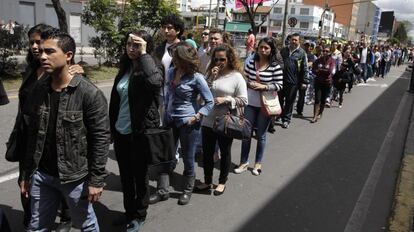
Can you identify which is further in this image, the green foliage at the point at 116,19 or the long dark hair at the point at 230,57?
the green foliage at the point at 116,19

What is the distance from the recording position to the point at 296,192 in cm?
487

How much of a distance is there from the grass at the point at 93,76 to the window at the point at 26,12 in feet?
43.4

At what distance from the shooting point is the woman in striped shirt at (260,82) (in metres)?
5.23

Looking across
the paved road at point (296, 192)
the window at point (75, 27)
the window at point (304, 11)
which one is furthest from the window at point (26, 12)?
the window at point (304, 11)

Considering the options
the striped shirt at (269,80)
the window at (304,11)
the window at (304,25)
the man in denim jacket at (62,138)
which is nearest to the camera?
the man in denim jacket at (62,138)

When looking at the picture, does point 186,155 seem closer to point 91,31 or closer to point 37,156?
point 37,156

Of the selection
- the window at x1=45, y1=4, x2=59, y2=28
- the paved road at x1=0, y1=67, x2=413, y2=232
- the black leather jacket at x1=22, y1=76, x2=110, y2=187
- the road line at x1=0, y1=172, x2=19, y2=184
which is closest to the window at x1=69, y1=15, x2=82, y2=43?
the window at x1=45, y1=4, x2=59, y2=28

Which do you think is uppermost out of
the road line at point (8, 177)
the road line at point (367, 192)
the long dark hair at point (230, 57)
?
the long dark hair at point (230, 57)

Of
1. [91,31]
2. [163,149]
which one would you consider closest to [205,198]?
[163,149]

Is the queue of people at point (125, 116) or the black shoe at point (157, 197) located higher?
the queue of people at point (125, 116)

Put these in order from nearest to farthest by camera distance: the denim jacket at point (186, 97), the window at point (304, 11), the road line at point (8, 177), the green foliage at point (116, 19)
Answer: the denim jacket at point (186, 97) → the road line at point (8, 177) → the green foliage at point (116, 19) → the window at point (304, 11)

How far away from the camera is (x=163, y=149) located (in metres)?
3.46

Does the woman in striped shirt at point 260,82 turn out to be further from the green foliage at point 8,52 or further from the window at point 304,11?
the window at point 304,11

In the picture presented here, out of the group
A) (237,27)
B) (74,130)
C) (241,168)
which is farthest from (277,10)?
(74,130)
